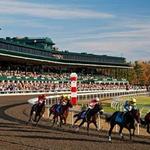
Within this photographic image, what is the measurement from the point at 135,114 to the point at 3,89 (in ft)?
120

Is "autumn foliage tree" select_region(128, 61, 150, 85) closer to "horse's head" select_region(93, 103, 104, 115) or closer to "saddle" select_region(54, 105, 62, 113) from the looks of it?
"saddle" select_region(54, 105, 62, 113)

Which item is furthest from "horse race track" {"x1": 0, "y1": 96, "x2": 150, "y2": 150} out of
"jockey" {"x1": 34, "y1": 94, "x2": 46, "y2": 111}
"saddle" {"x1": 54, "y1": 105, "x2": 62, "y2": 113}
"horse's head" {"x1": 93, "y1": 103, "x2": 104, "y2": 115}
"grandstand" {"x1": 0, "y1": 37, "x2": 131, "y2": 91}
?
"grandstand" {"x1": 0, "y1": 37, "x2": 131, "y2": 91}

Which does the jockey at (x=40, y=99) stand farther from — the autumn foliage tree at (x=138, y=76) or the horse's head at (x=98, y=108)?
the autumn foliage tree at (x=138, y=76)

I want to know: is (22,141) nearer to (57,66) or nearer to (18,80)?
(18,80)

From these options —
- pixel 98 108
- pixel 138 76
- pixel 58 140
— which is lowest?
pixel 58 140

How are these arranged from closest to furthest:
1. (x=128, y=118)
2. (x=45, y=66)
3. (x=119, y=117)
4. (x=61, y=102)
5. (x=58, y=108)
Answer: (x=128, y=118) → (x=119, y=117) → (x=61, y=102) → (x=58, y=108) → (x=45, y=66)

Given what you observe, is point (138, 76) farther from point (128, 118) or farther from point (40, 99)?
point (128, 118)

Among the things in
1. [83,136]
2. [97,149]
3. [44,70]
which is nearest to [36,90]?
[44,70]

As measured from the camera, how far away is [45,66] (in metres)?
86.3

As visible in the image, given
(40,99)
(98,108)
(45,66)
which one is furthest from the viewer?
(45,66)

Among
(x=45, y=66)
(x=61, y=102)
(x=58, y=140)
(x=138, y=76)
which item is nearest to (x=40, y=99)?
(x=61, y=102)

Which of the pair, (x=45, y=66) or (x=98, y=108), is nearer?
(x=98, y=108)

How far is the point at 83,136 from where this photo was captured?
17.8 metres

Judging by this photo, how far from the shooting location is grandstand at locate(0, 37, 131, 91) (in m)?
61.0
